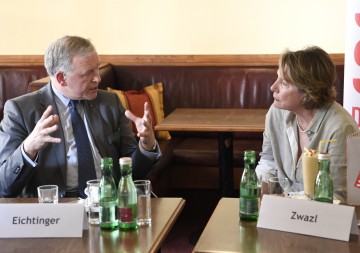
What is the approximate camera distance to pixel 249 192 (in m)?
1.86

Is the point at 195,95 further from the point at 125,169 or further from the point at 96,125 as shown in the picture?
the point at 125,169

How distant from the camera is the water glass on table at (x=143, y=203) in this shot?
1.80 meters

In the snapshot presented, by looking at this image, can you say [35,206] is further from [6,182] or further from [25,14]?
[25,14]

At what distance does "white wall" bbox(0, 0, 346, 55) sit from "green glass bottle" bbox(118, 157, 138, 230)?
3.19 meters

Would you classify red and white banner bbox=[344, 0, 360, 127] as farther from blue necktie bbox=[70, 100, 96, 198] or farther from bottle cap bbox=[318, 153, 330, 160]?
bottle cap bbox=[318, 153, 330, 160]

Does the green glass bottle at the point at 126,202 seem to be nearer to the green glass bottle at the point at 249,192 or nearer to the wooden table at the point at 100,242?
the wooden table at the point at 100,242

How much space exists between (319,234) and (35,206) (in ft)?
2.55

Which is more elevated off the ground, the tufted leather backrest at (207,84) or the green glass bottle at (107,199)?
the green glass bottle at (107,199)

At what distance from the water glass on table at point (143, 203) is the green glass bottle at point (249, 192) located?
0.28 metres

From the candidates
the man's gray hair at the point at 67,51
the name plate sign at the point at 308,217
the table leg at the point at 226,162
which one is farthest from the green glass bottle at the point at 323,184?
the table leg at the point at 226,162

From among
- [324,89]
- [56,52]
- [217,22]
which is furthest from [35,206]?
[217,22]

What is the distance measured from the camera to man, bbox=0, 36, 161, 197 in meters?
2.32

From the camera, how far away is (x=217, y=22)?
486 centimetres

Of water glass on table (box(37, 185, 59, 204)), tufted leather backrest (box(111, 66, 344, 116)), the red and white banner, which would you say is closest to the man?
water glass on table (box(37, 185, 59, 204))
